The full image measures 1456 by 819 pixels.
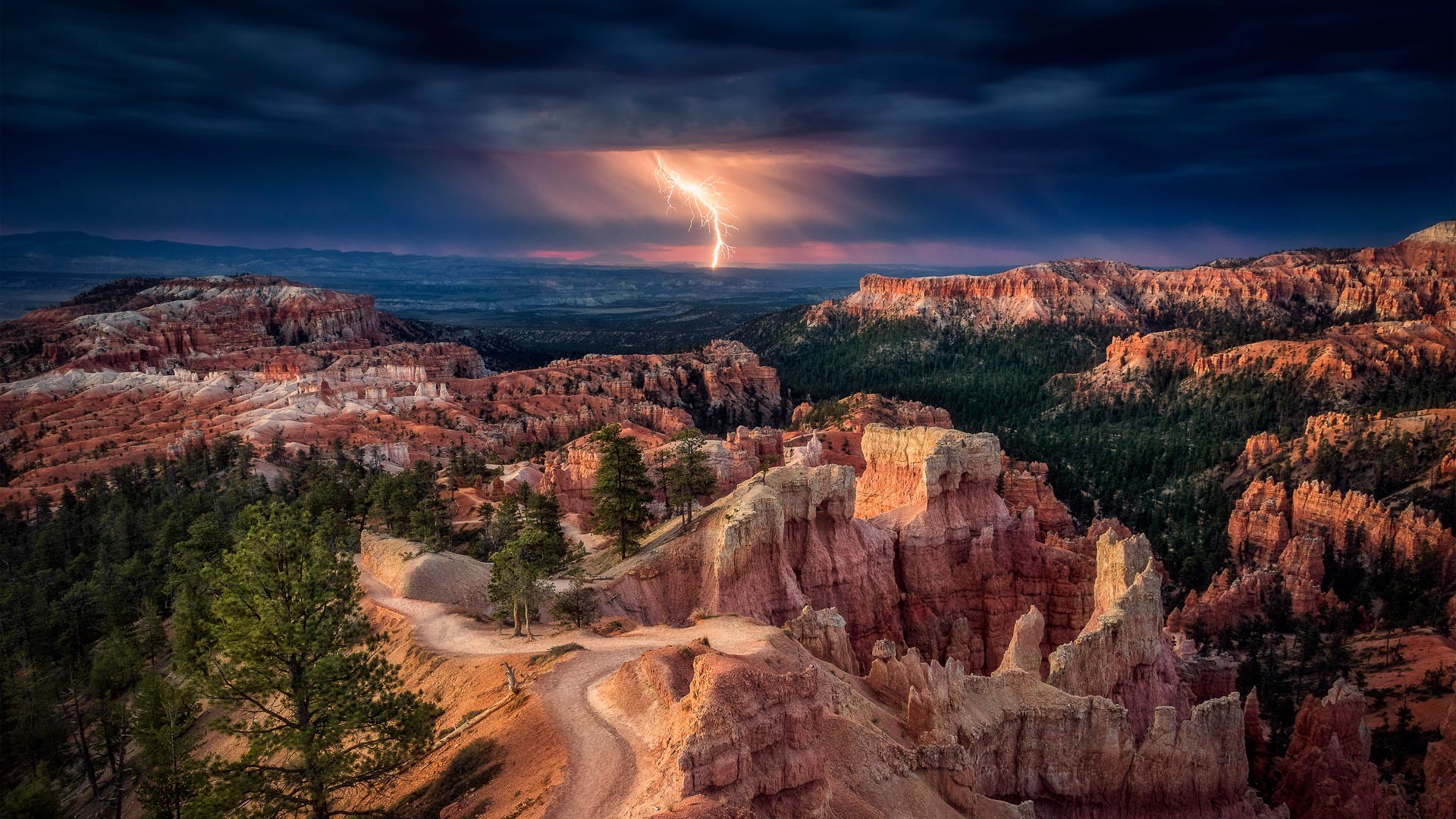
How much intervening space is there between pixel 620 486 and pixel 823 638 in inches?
598

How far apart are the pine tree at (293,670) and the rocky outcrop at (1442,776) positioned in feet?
104

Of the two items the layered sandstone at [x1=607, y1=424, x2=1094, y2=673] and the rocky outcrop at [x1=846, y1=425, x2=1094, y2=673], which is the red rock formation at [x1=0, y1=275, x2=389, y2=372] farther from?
the rocky outcrop at [x1=846, y1=425, x2=1094, y2=673]

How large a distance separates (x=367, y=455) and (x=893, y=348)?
129 m

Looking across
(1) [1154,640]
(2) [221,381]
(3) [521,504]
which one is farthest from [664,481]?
(2) [221,381]

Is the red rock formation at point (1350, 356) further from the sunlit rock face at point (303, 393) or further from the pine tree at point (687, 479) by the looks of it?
the pine tree at point (687, 479)

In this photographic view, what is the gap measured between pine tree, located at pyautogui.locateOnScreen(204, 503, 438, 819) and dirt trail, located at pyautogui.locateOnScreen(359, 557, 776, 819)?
3598 millimetres

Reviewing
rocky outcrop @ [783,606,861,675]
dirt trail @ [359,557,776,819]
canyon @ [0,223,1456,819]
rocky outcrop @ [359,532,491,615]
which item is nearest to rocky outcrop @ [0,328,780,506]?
canyon @ [0,223,1456,819]

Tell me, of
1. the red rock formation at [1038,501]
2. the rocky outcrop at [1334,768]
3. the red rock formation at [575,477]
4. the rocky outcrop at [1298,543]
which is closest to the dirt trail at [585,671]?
the rocky outcrop at [1334,768]

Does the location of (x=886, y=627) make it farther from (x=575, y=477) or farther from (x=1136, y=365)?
(x=1136, y=365)

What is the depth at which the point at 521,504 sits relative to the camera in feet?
165

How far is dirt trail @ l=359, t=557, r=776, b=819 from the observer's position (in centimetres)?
1390

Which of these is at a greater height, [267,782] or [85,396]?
[267,782]

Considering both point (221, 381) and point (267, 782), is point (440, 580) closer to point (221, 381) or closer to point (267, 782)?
point (267, 782)

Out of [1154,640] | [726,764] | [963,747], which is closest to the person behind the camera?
[726,764]
